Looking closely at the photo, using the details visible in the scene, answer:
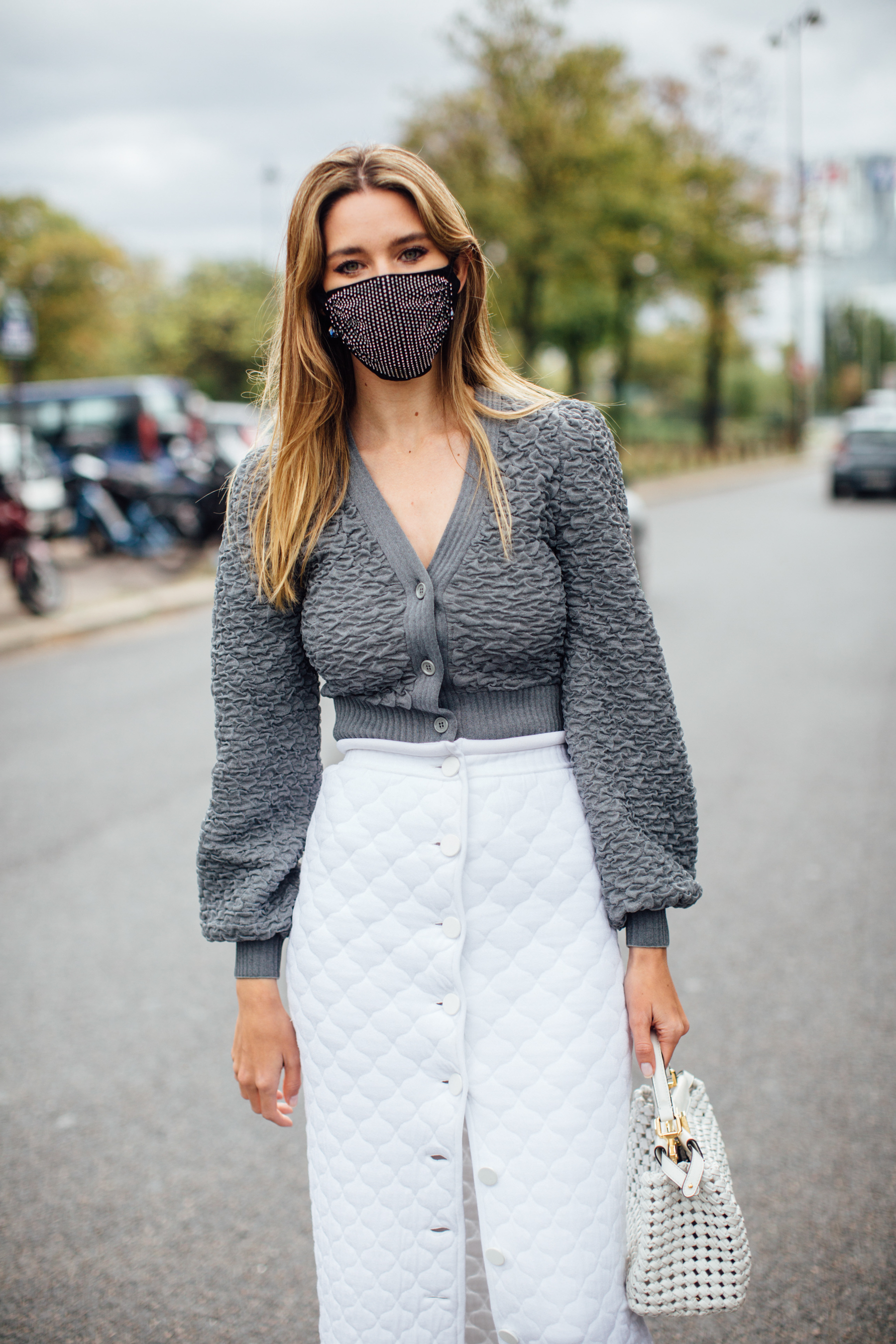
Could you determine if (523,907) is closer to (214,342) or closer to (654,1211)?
(654,1211)

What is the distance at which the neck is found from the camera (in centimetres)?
173

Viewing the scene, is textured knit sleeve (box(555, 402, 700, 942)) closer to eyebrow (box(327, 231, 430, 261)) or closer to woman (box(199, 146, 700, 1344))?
woman (box(199, 146, 700, 1344))

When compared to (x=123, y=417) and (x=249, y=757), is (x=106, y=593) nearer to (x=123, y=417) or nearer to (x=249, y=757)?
(x=123, y=417)

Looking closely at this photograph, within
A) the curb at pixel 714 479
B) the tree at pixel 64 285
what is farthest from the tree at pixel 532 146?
the tree at pixel 64 285

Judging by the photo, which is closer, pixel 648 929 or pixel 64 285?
pixel 648 929

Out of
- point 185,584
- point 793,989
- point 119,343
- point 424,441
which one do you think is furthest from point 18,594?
point 119,343

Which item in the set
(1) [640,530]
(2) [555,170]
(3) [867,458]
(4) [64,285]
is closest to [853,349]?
(4) [64,285]

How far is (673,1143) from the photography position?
1.56 metres

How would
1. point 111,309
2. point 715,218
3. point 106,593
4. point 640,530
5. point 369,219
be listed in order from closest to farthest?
point 369,219
point 640,530
point 106,593
point 715,218
point 111,309

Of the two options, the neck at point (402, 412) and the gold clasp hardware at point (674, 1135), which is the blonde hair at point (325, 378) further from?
the gold clasp hardware at point (674, 1135)

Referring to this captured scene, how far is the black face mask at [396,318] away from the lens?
5.49ft

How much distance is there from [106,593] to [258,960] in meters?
11.5

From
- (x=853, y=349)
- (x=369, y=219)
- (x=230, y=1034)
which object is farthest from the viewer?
(x=853, y=349)

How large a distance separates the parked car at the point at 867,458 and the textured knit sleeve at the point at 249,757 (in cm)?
2188
